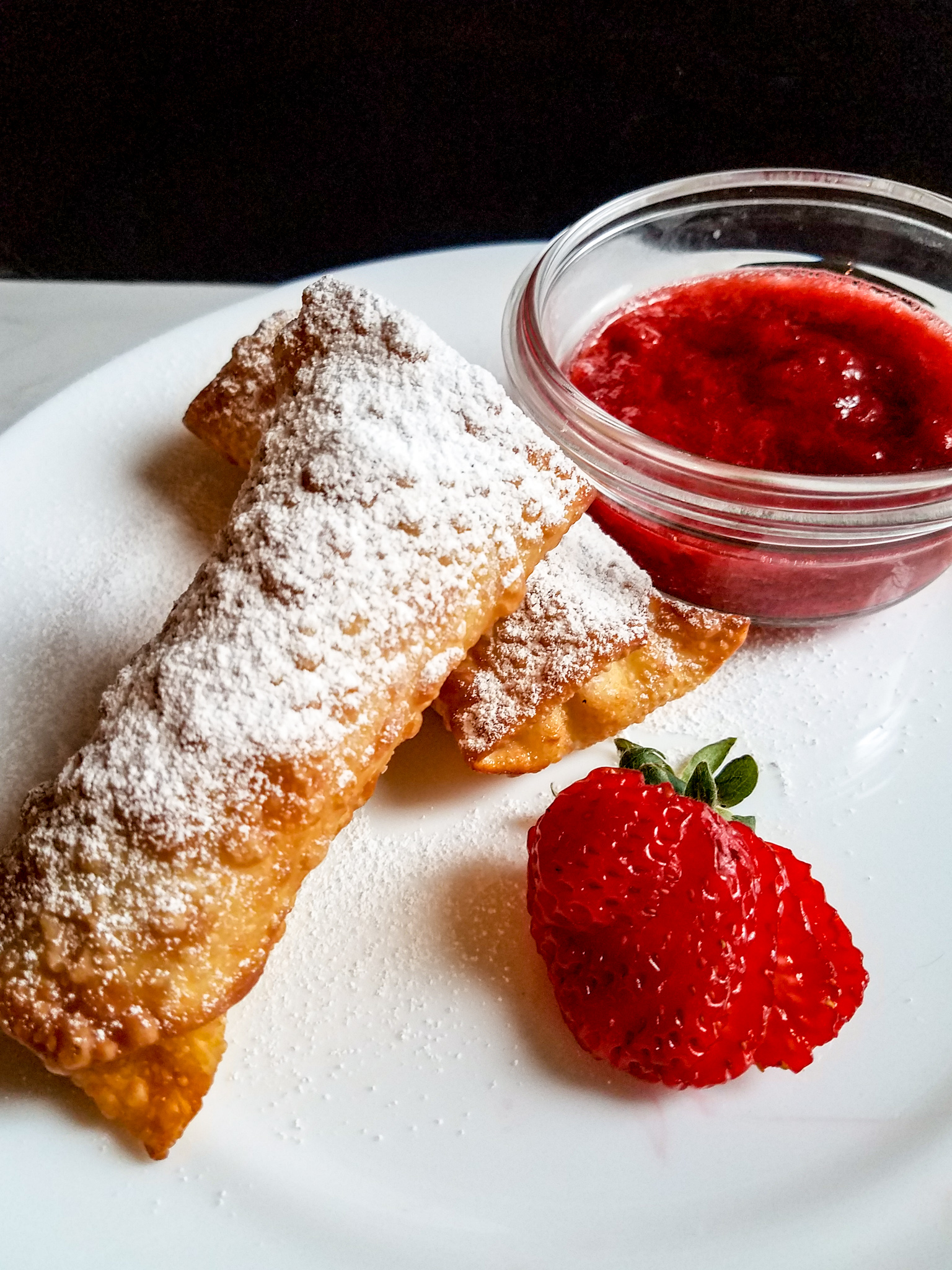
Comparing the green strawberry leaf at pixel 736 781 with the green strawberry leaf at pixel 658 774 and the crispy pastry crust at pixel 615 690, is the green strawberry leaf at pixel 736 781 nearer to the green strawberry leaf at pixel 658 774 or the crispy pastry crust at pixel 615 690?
the green strawberry leaf at pixel 658 774

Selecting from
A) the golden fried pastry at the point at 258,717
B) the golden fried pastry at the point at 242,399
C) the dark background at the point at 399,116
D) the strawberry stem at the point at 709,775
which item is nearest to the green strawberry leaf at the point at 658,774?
the strawberry stem at the point at 709,775

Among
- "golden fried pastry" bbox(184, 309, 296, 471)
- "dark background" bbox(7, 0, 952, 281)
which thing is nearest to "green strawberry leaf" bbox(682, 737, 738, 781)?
"golden fried pastry" bbox(184, 309, 296, 471)

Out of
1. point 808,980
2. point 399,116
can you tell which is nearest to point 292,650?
point 808,980

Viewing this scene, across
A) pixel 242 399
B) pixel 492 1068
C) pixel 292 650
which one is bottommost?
pixel 492 1068

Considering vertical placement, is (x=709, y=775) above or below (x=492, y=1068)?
above

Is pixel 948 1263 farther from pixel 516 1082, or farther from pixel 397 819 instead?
pixel 397 819

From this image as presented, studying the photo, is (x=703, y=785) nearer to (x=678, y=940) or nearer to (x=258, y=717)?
(x=678, y=940)
